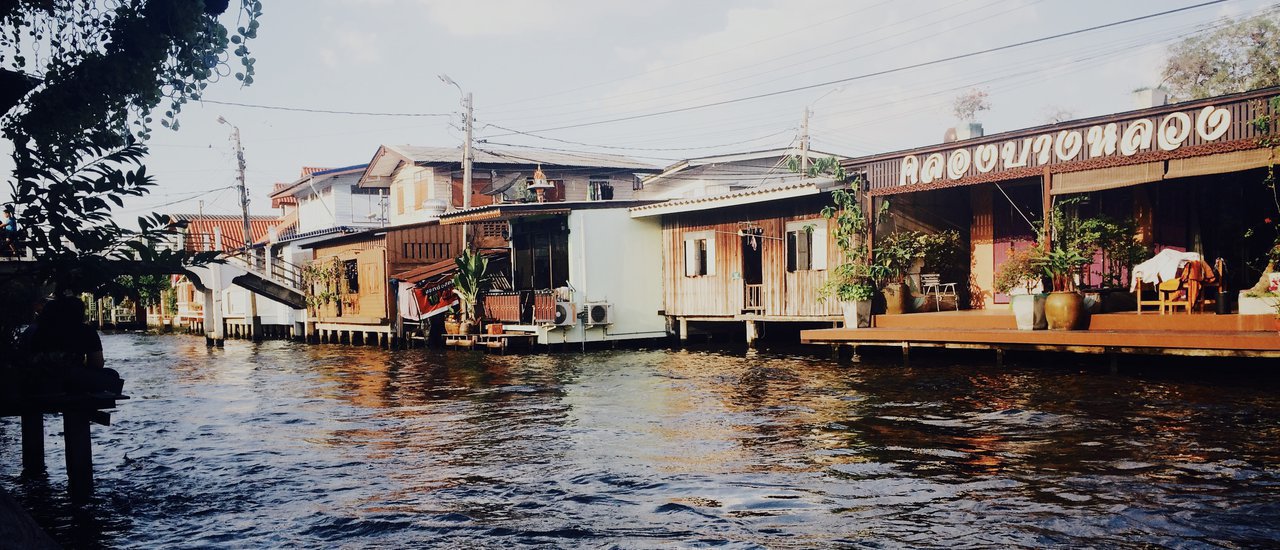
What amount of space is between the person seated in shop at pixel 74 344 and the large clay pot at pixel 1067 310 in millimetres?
13182

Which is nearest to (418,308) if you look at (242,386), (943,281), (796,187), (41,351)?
(242,386)

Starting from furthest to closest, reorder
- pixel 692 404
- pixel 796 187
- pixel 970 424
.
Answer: pixel 796 187
pixel 692 404
pixel 970 424

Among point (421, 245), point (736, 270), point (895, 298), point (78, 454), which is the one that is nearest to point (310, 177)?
point (421, 245)

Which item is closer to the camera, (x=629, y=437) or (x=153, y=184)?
(x=153, y=184)

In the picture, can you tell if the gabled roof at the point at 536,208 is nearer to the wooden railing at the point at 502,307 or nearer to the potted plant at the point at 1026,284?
the wooden railing at the point at 502,307

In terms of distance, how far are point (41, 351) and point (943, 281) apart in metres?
16.9

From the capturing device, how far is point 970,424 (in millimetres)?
11344

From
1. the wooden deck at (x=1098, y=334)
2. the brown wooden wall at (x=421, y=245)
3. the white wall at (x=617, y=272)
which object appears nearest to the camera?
the wooden deck at (x=1098, y=334)

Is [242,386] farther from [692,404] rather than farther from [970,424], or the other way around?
[970,424]

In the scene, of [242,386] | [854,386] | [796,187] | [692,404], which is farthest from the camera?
[796,187]

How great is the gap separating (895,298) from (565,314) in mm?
9350

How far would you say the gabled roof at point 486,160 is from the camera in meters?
37.2

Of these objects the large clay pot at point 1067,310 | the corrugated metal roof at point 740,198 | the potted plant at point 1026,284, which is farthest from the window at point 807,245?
the large clay pot at point 1067,310

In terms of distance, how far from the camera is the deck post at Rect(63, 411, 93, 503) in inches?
312
